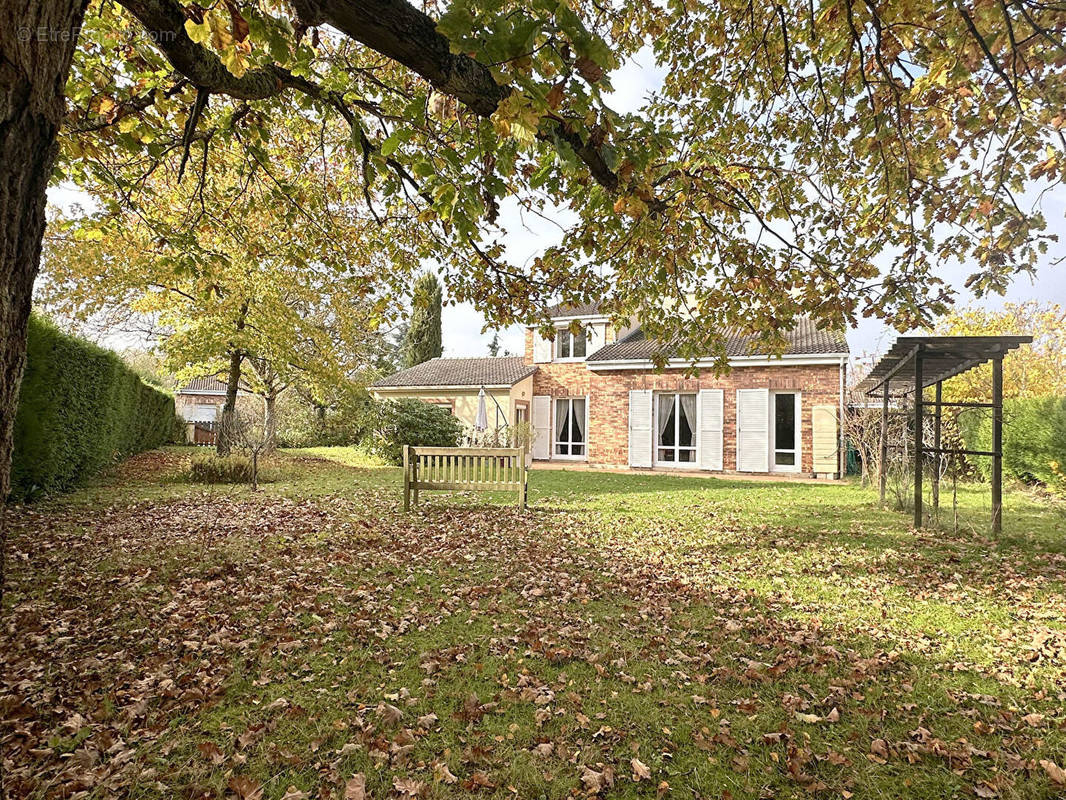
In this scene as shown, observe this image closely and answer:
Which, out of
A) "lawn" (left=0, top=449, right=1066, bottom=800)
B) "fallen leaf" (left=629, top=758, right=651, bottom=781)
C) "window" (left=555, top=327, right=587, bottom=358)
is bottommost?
"fallen leaf" (left=629, top=758, right=651, bottom=781)

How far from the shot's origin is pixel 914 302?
14.5 feet

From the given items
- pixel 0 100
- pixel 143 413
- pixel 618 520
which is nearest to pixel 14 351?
pixel 0 100

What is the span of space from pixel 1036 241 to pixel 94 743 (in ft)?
21.3

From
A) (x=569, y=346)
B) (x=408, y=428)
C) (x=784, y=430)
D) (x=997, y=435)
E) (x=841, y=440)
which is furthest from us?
(x=569, y=346)

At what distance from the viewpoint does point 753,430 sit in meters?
16.6

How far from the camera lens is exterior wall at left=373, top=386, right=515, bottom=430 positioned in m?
19.7

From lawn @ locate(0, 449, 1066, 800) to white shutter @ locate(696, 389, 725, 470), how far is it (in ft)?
31.7

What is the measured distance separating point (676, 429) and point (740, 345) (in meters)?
3.48

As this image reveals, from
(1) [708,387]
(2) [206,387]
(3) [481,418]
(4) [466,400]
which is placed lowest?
(3) [481,418]

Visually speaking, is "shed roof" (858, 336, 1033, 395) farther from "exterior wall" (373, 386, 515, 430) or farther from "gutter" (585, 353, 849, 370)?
"exterior wall" (373, 386, 515, 430)

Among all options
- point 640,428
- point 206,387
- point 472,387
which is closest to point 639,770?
point 640,428

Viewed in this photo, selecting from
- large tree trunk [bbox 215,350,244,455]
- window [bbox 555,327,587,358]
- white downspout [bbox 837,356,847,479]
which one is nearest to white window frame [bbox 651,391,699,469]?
window [bbox 555,327,587,358]

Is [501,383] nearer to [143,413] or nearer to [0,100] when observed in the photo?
[143,413]

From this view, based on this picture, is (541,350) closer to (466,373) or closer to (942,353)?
(466,373)
